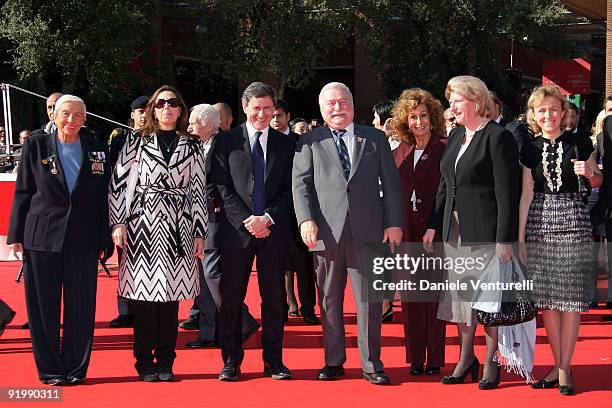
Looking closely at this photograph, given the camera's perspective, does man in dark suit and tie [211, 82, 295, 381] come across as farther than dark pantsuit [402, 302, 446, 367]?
No

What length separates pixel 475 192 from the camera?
6777 millimetres

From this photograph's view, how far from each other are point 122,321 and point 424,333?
11.3ft

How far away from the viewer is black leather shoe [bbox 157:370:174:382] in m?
7.20

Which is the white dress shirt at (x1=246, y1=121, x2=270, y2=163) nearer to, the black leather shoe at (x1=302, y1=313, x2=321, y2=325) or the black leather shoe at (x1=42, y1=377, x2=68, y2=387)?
the black leather shoe at (x1=42, y1=377, x2=68, y2=387)

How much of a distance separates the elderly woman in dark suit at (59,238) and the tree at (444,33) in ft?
78.0

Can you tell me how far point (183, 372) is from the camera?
758 cm

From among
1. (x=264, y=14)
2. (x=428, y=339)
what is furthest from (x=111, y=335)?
(x=264, y=14)

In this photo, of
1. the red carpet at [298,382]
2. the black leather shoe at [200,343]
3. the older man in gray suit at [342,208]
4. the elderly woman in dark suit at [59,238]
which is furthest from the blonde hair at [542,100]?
the black leather shoe at [200,343]

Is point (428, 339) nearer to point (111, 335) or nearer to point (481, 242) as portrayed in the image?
point (481, 242)

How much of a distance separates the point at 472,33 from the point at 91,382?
1006 inches

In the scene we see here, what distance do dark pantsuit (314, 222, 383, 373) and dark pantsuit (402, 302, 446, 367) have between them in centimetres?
38

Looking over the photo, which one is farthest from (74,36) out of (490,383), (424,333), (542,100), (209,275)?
(490,383)

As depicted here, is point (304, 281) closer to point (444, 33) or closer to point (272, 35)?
point (272, 35)

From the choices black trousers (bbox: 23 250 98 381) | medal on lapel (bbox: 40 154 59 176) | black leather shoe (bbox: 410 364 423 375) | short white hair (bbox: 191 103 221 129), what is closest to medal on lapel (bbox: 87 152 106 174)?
medal on lapel (bbox: 40 154 59 176)
